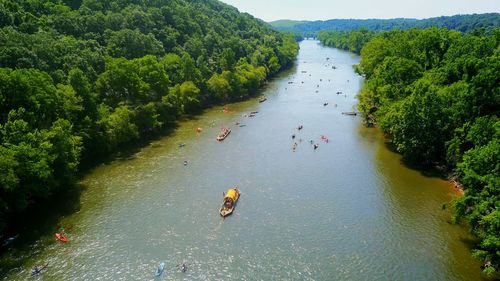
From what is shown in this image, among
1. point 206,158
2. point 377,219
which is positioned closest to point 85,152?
point 206,158

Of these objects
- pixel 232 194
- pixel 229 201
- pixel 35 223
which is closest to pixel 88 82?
pixel 35 223

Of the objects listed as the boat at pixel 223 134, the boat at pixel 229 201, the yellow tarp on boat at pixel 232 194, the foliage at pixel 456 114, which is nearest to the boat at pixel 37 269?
the boat at pixel 229 201

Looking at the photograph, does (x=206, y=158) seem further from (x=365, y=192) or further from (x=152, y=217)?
(x=365, y=192)

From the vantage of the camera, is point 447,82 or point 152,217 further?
point 447,82

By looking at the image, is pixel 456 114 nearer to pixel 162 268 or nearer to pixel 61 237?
pixel 162 268

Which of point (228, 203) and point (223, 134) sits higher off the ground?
point (228, 203)

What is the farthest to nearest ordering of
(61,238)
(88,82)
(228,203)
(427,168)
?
(88,82) → (427,168) → (228,203) → (61,238)

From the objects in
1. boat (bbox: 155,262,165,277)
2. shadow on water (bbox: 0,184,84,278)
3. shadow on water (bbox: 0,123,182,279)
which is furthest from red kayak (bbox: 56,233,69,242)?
boat (bbox: 155,262,165,277)
